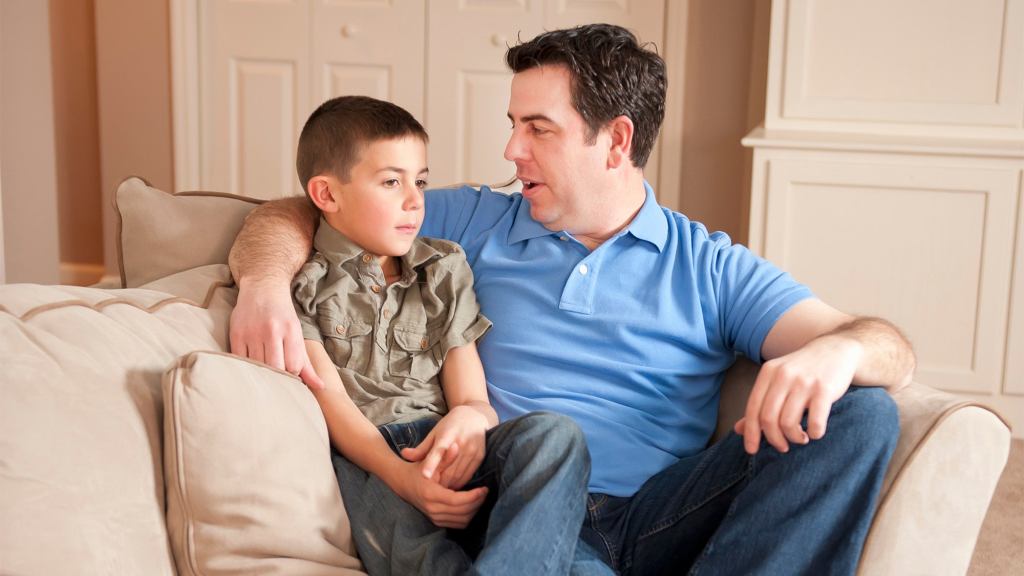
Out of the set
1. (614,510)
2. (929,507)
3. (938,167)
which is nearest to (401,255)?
(614,510)

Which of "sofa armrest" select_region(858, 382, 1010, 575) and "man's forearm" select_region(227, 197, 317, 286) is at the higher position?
"man's forearm" select_region(227, 197, 317, 286)

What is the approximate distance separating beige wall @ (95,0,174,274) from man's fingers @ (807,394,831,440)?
3.32 m

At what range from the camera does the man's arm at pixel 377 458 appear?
1433mm

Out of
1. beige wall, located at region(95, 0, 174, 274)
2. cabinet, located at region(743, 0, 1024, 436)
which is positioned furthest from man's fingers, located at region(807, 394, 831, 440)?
beige wall, located at region(95, 0, 174, 274)

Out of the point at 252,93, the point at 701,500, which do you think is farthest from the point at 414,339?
the point at 252,93

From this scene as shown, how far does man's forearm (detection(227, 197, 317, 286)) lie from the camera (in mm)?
1625

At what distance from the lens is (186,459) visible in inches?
51.0

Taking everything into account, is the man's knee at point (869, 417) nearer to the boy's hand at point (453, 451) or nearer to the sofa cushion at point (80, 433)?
the boy's hand at point (453, 451)

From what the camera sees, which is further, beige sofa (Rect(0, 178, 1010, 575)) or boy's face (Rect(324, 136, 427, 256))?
boy's face (Rect(324, 136, 427, 256))

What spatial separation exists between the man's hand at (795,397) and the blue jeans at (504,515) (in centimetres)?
22

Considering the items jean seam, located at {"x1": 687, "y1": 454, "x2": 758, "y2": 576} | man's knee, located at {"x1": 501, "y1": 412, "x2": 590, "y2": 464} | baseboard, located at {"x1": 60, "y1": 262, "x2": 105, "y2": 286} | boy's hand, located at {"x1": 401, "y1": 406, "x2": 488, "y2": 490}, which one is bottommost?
baseboard, located at {"x1": 60, "y1": 262, "x2": 105, "y2": 286}

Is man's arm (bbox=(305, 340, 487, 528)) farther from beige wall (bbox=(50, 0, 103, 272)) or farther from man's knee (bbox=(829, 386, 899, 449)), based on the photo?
beige wall (bbox=(50, 0, 103, 272))

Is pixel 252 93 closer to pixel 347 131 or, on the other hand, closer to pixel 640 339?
pixel 347 131

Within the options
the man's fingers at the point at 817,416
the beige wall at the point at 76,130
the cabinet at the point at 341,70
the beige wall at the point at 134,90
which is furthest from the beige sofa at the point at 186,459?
the beige wall at the point at 76,130
